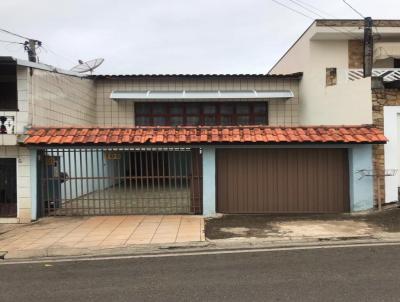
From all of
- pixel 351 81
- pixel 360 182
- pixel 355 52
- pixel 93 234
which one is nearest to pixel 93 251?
pixel 93 234

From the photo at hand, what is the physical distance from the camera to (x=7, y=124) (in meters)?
11.9

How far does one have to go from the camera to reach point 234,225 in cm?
1093

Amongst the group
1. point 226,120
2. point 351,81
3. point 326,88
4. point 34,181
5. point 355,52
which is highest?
point 355,52

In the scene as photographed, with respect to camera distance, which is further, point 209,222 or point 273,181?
point 273,181

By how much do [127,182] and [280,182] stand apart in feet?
13.6

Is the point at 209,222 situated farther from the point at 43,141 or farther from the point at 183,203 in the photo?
the point at 43,141

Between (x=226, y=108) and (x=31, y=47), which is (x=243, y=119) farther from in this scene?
(x=31, y=47)

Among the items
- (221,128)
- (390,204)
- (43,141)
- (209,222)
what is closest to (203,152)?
(221,128)

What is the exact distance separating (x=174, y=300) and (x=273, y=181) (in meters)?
7.48

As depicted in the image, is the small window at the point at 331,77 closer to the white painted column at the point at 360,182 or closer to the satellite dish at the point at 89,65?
the white painted column at the point at 360,182

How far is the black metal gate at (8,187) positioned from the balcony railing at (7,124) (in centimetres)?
80

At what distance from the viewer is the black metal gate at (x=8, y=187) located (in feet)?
39.8

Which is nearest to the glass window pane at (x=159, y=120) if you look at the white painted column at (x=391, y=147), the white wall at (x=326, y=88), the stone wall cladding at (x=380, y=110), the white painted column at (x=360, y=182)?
the white wall at (x=326, y=88)

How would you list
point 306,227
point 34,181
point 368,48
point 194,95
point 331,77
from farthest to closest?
point 194,95, point 331,77, point 368,48, point 34,181, point 306,227
